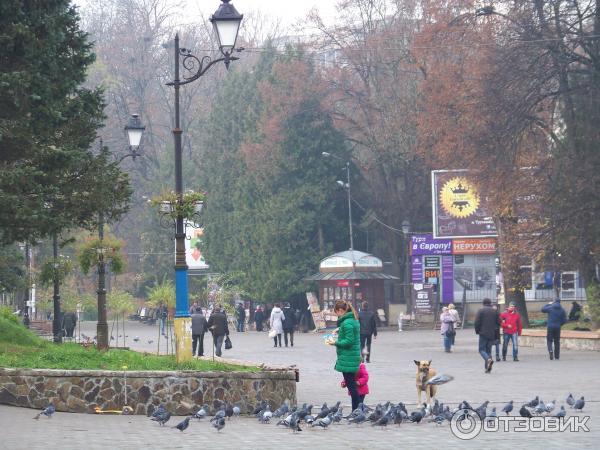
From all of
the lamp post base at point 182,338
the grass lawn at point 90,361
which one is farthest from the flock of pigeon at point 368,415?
the lamp post base at point 182,338

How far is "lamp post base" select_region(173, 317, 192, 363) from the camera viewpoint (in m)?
20.0

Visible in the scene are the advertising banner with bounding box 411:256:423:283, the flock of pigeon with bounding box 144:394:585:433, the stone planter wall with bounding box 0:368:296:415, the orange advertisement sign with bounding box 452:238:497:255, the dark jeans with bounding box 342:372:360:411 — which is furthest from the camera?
the advertising banner with bounding box 411:256:423:283

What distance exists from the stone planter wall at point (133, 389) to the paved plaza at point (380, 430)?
1.33 ft

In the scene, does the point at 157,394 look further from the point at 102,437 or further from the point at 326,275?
the point at 326,275

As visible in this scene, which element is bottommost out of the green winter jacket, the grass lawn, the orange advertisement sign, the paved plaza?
the paved plaza

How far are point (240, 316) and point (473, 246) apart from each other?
12.6m

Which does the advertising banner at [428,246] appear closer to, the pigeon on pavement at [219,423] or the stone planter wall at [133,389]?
the stone planter wall at [133,389]

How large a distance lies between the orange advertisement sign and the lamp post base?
40.9 meters

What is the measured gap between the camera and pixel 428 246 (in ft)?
201

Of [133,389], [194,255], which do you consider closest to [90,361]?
[133,389]

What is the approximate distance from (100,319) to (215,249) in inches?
1650

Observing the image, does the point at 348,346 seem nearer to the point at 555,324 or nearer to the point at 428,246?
the point at 555,324

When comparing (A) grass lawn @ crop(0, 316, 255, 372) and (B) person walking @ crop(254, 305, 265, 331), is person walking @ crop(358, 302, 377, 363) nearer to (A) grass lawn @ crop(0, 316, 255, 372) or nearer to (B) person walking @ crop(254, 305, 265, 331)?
(A) grass lawn @ crop(0, 316, 255, 372)

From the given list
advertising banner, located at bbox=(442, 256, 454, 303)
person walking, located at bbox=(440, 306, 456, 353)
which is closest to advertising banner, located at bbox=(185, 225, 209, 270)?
advertising banner, located at bbox=(442, 256, 454, 303)
